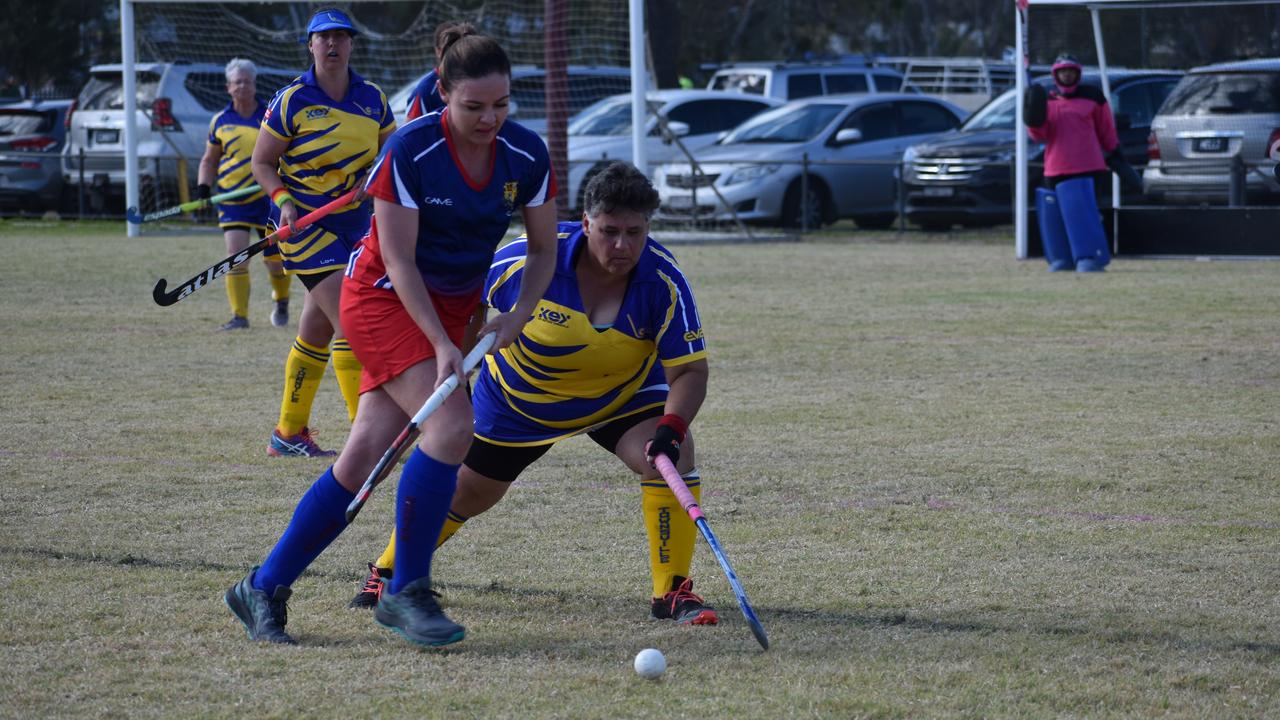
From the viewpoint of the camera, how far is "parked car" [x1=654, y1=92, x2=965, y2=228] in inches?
779

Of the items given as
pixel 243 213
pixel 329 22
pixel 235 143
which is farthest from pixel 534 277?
pixel 235 143

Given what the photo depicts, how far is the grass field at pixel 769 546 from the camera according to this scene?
3.96 m

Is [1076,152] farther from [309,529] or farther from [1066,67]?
[309,529]

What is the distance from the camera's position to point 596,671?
4.10 metres

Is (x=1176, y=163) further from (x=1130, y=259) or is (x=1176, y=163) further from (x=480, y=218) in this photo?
(x=480, y=218)

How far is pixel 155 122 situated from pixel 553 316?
56.7ft

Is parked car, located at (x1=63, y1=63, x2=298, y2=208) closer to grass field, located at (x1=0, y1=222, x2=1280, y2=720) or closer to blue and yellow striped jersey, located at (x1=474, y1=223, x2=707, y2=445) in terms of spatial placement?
grass field, located at (x1=0, y1=222, x2=1280, y2=720)

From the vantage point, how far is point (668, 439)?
14.3 ft

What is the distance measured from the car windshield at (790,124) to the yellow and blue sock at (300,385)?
13765mm

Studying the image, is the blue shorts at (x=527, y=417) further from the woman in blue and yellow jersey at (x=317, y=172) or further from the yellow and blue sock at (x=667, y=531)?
the woman in blue and yellow jersey at (x=317, y=172)

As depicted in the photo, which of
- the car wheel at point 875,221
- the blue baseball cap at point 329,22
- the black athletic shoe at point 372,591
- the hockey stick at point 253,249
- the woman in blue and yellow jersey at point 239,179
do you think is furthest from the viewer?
the car wheel at point 875,221

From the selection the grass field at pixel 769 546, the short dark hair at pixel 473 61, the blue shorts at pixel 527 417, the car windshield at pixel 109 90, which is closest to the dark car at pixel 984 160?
the grass field at pixel 769 546

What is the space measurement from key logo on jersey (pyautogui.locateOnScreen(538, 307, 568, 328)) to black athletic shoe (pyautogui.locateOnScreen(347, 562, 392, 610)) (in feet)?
2.84

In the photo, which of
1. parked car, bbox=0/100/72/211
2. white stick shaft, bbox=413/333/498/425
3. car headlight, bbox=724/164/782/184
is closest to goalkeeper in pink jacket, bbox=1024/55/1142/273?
car headlight, bbox=724/164/782/184
